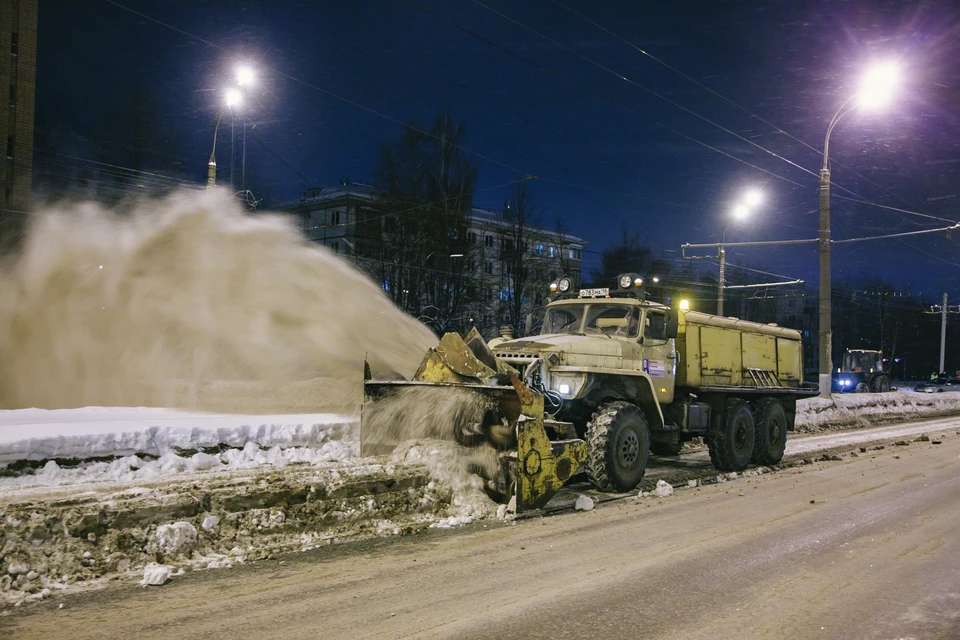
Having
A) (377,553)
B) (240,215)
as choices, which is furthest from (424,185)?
(377,553)

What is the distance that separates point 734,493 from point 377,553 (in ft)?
19.5

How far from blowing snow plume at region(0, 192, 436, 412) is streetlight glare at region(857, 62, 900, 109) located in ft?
53.2

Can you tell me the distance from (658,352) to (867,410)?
19.4 metres

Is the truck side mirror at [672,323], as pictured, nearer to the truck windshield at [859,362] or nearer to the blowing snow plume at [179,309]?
the blowing snow plume at [179,309]

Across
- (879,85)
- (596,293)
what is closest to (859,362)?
(879,85)

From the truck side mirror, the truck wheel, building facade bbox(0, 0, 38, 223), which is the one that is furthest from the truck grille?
building facade bbox(0, 0, 38, 223)

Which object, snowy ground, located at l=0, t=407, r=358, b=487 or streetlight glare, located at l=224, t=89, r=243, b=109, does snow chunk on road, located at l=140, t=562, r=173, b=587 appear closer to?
snowy ground, located at l=0, t=407, r=358, b=487

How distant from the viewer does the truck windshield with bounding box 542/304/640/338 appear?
11062mm

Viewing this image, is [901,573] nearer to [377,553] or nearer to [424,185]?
[377,553]

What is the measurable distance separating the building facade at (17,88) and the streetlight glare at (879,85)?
150 ft

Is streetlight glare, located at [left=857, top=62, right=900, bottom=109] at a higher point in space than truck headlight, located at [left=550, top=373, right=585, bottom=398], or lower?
higher

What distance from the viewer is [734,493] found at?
10.3 m

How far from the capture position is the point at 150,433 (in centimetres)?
984

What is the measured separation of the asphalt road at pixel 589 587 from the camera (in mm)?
4711
